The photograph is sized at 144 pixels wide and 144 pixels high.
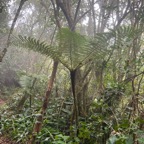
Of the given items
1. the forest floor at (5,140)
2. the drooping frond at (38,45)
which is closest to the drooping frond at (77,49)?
the drooping frond at (38,45)

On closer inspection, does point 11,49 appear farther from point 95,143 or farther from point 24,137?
point 95,143

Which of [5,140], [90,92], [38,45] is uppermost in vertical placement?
[38,45]

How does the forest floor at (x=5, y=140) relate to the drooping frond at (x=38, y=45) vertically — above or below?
below

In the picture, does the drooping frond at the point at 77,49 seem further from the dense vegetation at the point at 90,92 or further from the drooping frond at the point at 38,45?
the drooping frond at the point at 38,45

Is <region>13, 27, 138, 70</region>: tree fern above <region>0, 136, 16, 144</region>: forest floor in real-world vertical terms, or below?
above

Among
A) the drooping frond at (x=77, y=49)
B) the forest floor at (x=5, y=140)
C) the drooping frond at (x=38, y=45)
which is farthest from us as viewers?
the forest floor at (x=5, y=140)

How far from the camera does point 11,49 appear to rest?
51.6 feet

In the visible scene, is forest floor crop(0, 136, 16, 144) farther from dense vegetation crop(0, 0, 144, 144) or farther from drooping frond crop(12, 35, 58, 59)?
drooping frond crop(12, 35, 58, 59)

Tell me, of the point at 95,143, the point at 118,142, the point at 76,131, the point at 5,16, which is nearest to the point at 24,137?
the point at 76,131

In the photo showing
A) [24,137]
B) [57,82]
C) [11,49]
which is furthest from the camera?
[11,49]

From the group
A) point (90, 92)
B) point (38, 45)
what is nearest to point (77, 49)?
point (38, 45)

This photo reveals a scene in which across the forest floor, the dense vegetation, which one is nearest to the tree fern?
the dense vegetation

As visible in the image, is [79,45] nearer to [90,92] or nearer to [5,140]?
[90,92]

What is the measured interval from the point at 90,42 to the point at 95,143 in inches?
54.7
